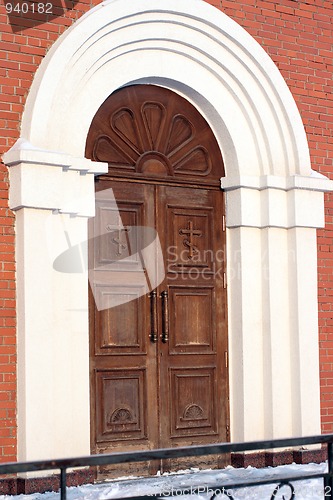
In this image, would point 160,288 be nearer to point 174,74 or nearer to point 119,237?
point 119,237

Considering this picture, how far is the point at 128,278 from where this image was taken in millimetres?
7148

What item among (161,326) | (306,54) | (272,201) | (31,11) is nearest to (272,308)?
(272,201)

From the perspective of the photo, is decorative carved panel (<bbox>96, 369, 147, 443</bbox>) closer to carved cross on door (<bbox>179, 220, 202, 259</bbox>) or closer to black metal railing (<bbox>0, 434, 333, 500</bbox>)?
carved cross on door (<bbox>179, 220, 202, 259</bbox>)

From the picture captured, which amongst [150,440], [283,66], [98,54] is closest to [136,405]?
[150,440]

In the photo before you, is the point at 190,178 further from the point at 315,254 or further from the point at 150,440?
the point at 150,440

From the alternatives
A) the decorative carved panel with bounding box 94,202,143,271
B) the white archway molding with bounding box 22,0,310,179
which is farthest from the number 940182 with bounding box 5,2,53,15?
the decorative carved panel with bounding box 94,202,143,271

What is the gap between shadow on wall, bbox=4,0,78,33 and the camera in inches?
256

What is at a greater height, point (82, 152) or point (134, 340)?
point (82, 152)

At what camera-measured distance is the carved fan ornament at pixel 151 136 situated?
7.11 m

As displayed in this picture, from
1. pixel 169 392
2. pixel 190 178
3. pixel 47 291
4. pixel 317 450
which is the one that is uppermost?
pixel 190 178

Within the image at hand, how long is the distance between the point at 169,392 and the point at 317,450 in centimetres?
139

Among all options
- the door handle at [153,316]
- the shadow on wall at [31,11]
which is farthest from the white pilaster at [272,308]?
the shadow on wall at [31,11]

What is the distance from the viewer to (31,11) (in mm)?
6586

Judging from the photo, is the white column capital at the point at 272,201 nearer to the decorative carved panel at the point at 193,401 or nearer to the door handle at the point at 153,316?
the door handle at the point at 153,316
